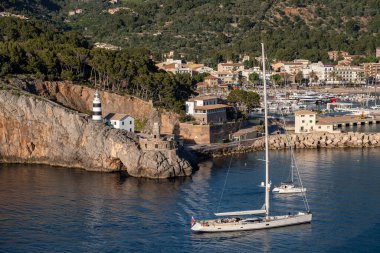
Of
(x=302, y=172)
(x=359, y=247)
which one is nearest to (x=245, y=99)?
(x=302, y=172)

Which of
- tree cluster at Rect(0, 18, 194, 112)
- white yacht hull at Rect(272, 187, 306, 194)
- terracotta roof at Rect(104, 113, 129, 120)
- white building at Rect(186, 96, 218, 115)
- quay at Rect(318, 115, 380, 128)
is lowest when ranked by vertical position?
white yacht hull at Rect(272, 187, 306, 194)

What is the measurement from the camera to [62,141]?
169 feet

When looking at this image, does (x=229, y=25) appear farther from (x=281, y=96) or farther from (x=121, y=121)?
(x=121, y=121)

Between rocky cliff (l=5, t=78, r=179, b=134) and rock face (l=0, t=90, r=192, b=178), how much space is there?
3578 mm

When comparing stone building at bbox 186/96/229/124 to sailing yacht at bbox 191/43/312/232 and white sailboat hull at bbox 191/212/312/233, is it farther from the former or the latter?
white sailboat hull at bbox 191/212/312/233

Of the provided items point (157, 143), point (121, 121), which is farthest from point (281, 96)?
point (157, 143)

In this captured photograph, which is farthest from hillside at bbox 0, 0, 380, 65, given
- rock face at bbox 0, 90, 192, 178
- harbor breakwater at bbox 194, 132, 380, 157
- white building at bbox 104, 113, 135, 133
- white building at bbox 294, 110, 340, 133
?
rock face at bbox 0, 90, 192, 178

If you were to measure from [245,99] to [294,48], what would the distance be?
5747cm

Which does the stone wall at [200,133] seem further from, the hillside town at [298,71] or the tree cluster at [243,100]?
the hillside town at [298,71]

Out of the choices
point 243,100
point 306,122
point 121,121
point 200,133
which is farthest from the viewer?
point 243,100

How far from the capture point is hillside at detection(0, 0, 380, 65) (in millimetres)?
121050

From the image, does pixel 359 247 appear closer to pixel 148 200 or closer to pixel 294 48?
pixel 148 200

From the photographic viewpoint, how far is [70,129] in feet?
169

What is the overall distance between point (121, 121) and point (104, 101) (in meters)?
5.41
